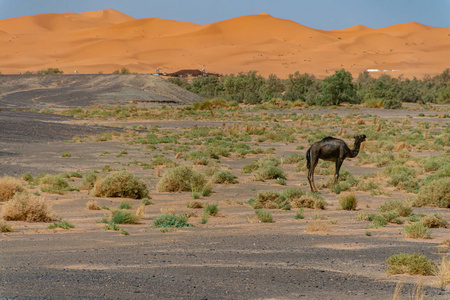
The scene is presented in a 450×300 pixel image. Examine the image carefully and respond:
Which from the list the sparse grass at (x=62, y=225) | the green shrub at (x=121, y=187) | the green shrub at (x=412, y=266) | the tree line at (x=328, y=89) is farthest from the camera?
the tree line at (x=328, y=89)

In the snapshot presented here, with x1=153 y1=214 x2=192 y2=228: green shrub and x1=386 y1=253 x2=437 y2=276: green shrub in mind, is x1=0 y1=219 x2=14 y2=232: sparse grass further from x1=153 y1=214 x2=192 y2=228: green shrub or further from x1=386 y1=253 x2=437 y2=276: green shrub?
x1=386 y1=253 x2=437 y2=276: green shrub

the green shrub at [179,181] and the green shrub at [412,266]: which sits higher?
the green shrub at [412,266]

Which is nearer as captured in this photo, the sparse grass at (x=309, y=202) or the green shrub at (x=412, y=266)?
the green shrub at (x=412, y=266)

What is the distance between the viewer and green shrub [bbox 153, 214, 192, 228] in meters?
14.6

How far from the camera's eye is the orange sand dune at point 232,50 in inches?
5679

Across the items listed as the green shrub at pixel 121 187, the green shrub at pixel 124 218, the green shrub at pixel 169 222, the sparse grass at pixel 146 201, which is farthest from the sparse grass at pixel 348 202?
the green shrub at pixel 121 187

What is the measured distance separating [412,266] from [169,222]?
20.8 feet

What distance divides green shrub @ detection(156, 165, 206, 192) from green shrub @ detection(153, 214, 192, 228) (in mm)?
6279

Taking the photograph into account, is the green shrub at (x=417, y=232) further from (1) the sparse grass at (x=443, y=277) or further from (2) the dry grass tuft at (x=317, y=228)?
(1) the sparse grass at (x=443, y=277)

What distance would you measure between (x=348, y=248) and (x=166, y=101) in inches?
3246

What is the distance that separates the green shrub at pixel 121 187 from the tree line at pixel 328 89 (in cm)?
6070

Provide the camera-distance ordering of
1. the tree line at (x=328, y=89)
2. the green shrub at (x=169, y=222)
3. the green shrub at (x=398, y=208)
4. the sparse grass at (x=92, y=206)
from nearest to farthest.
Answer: the green shrub at (x=169, y=222) → the green shrub at (x=398, y=208) → the sparse grass at (x=92, y=206) → the tree line at (x=328, y=89)

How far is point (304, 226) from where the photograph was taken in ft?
48.5

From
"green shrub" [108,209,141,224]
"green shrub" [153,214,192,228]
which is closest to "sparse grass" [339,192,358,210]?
"green shrub" [153,214,192,228]
